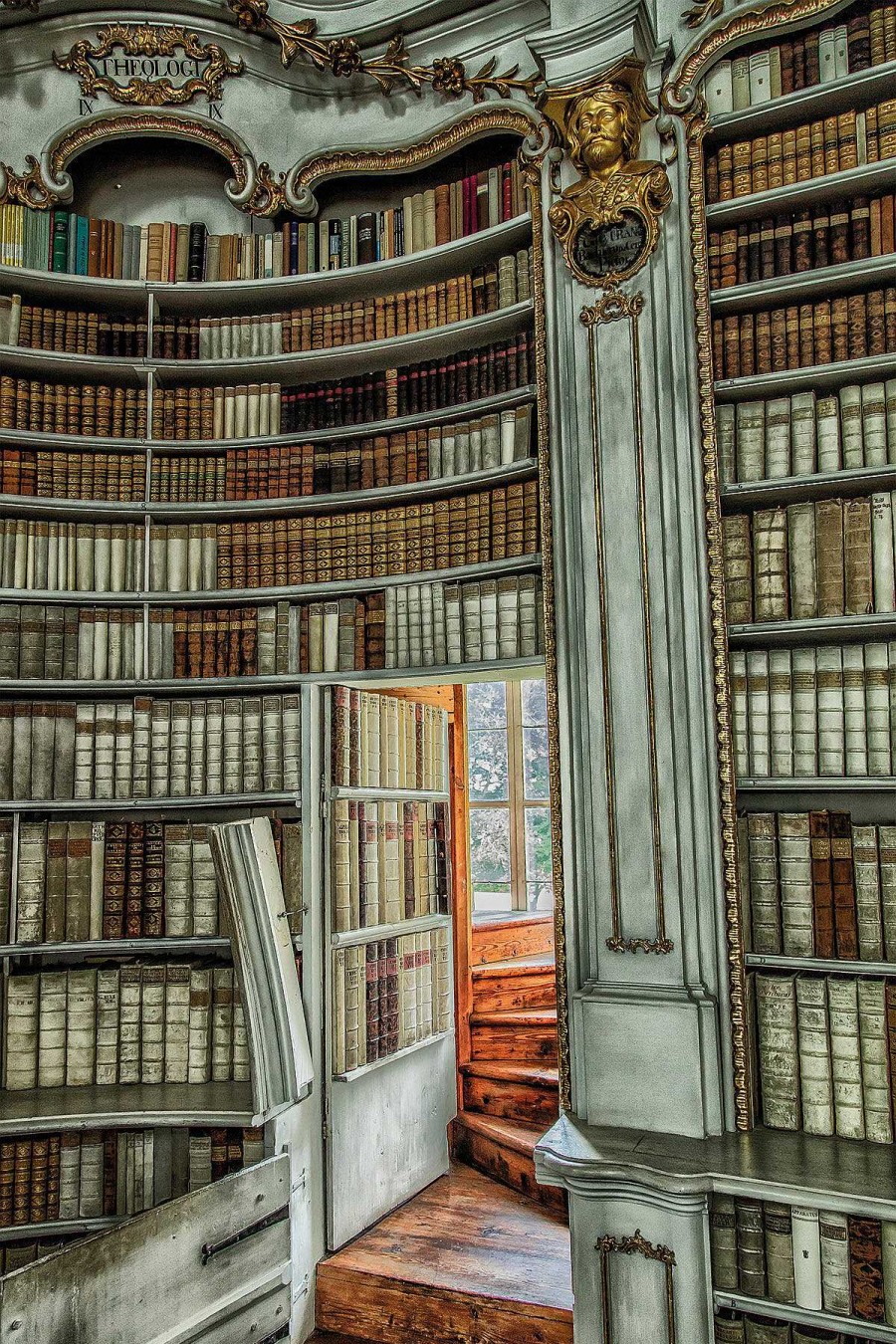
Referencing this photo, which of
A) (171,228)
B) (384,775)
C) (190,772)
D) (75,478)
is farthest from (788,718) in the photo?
(171,228)

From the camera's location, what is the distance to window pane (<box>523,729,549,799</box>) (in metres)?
5.72

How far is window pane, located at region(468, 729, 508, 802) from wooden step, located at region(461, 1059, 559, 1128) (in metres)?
2.21

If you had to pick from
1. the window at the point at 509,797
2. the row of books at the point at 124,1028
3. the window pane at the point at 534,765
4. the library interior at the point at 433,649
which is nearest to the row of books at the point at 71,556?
the library interior at the point at 433,649

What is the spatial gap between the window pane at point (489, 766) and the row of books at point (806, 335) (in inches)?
142

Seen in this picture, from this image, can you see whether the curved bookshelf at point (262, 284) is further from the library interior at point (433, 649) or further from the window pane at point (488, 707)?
the window pane at point (488, 707)

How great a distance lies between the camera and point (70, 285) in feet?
9.89

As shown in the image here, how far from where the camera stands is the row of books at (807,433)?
2.28 m

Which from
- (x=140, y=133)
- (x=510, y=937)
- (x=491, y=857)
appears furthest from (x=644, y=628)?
(x=491, y=857)

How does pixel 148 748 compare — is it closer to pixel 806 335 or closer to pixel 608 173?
pixel 608 173

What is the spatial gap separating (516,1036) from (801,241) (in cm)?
292

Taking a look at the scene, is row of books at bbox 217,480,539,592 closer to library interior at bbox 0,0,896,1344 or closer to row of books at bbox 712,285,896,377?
library interior at bbox 0,0,896,1344

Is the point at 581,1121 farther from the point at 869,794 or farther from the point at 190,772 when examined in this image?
the point at 190,772

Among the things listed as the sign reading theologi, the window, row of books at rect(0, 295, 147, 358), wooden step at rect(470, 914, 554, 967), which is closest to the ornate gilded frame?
the sign reading theologi

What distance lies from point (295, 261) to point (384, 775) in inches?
65.2
